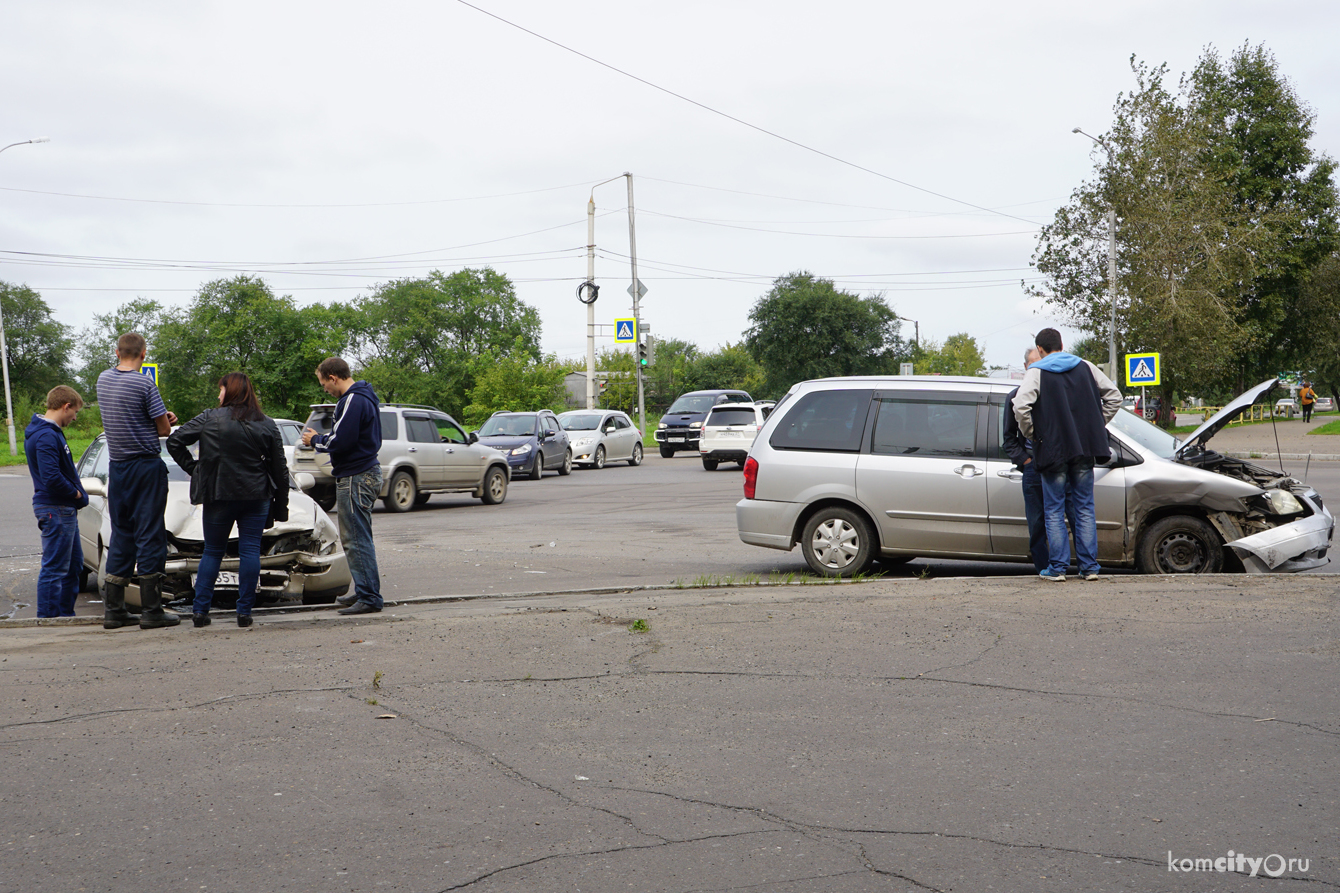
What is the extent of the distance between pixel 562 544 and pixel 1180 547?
704cm

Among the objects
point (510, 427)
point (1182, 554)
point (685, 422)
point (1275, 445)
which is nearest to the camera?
point (1182, 554)

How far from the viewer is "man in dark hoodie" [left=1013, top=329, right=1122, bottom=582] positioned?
8570 millimetres

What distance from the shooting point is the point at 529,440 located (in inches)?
1067

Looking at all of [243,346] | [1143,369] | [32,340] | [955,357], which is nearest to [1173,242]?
[1143,369]

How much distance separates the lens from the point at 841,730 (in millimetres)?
5004

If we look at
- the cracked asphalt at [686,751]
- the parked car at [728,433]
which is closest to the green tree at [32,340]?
the parked car at [728,433]

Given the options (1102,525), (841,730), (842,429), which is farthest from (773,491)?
→ (841,730)

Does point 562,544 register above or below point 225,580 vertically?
below

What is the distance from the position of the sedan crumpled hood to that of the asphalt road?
3.64ft

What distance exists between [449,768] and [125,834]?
3.87 ft

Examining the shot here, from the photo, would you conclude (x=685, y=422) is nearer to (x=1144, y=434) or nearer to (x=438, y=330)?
(x=1144, y=434)

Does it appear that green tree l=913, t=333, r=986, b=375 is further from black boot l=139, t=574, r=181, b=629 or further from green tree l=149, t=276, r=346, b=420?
black boot l=139, t=574, r=181, b=629

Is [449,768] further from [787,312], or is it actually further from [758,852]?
[787,312]

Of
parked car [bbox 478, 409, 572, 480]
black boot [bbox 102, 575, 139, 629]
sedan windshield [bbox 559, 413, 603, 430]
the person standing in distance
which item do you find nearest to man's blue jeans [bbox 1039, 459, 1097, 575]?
the person standing in distance
